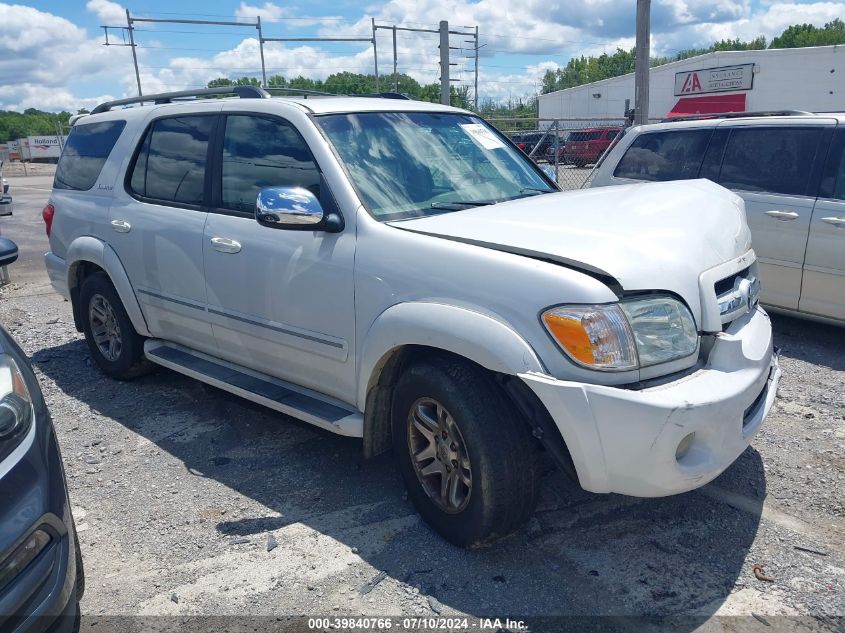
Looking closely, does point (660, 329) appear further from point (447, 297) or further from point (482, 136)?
point (482, 136)

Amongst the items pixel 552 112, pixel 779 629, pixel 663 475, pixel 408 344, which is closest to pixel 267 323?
pixel 408 344

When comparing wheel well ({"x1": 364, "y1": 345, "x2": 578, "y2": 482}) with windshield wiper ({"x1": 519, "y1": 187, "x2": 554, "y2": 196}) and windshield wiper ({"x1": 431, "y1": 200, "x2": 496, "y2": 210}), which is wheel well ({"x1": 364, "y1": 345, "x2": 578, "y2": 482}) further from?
windshield wiper ({"x1": 519, "y1": 187, "x2": 554, "y2": 196})

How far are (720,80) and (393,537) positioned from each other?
3178 centimetres

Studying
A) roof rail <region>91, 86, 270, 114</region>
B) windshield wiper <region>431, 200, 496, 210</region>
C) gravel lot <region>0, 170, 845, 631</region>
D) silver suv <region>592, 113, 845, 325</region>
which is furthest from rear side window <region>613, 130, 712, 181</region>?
roof rail <region>91, 86, 270, 114</region>

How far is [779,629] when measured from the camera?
258cm

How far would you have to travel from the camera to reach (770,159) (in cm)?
587

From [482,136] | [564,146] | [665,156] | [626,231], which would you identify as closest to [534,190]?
[482,136]

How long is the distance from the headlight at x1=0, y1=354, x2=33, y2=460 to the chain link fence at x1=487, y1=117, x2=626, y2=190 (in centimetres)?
792

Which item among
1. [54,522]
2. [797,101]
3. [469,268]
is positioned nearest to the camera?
[54,522]

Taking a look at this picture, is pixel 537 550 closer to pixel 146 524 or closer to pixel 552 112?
pixel 146 524

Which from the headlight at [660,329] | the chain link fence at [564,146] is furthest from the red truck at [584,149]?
the headlight at [660,329]

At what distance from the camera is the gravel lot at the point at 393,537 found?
279 cm

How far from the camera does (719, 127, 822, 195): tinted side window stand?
566 centimetres

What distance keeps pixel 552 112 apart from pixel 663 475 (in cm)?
4851
